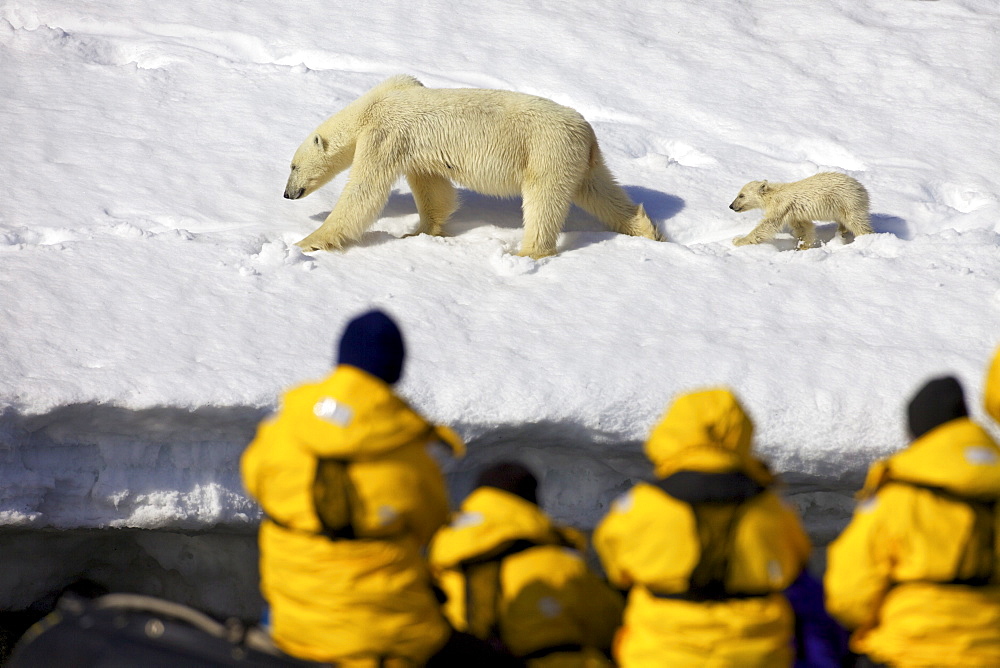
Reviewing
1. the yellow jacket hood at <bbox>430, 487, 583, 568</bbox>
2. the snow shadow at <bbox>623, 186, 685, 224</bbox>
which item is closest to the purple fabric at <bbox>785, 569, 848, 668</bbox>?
the yellow jacket hood at <bbox>430, 487, 583, 568</bbox>

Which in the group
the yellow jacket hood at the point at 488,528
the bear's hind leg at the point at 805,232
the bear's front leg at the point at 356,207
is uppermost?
the yellow jacket hood at the point at 488,528

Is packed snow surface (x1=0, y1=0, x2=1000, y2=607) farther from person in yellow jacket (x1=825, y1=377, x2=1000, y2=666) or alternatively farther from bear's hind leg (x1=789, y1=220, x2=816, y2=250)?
person in yellow jacket (x1=825, y1=377, x2=1000, y2=666)

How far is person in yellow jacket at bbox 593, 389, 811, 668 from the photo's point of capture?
225cm

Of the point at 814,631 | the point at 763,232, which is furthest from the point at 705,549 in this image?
the point at 763,232

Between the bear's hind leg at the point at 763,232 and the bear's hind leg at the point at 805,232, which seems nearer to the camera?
the bear's hind leg at the point at 763,232

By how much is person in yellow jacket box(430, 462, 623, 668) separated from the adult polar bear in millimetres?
3056

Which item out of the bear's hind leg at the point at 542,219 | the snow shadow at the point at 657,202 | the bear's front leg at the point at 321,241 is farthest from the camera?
the snow shadow at the point at 657,202

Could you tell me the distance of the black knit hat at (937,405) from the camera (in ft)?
7.86

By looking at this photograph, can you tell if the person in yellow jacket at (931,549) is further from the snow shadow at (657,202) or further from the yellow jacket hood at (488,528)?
the snow shadow at (657,202)

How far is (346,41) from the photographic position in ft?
28.5

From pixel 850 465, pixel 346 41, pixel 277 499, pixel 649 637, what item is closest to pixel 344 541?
pixel 277 499

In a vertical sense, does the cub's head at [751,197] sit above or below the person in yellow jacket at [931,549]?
below

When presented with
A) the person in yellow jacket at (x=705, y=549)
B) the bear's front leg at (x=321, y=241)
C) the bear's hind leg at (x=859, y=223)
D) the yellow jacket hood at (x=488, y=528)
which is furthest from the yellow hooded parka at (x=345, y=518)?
the bear's hind leg at (x=859, y=223)

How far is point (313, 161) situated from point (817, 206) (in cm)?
307
